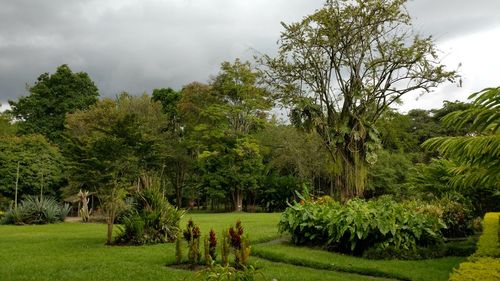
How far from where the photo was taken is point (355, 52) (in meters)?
18.6

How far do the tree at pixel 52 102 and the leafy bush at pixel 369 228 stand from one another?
35.8m

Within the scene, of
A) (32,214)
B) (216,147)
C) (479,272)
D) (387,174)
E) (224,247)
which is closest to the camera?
(479,272)

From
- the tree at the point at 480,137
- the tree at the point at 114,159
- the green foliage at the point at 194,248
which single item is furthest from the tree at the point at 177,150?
the tree at the point at 480,137

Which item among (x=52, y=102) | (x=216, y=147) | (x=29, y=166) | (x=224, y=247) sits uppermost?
(x=52, y=102)

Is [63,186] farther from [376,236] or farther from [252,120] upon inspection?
[376,236]

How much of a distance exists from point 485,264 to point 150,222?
9.32 m

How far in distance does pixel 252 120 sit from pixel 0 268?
28.6 metres

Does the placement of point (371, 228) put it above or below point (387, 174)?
below

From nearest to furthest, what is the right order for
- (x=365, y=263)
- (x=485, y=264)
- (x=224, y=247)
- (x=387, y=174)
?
(x=485, y=264) → (x=224, y=247) → (x=365, y=263) → (x=387, y=174)

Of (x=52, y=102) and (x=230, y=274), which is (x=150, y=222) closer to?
(x=230, y=274)

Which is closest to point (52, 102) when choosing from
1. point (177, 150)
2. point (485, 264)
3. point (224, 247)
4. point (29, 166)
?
point (29, 166)

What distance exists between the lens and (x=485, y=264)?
237 inches

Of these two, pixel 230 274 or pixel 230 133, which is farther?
pixel 230 133

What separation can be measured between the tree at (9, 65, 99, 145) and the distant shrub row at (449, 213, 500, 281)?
1578 inches
